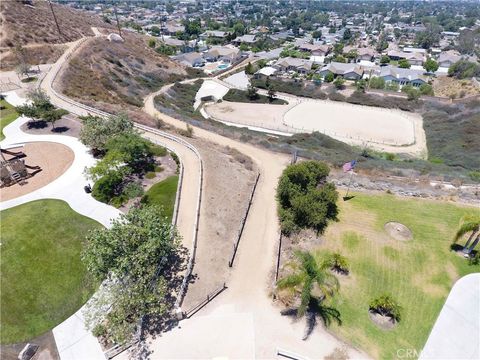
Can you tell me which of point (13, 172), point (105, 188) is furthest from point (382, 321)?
point (13, 172)

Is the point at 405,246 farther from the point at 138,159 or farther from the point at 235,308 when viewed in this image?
the point at 138,159

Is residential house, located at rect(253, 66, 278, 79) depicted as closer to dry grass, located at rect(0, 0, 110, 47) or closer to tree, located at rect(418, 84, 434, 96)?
tree, located at rect(418, 84, 434, 96)

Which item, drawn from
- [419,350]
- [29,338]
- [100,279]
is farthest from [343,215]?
[29,338]

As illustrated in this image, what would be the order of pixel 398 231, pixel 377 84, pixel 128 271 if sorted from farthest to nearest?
1. pixel 377 84
2. pixel 398 231
3. pixel 128 271

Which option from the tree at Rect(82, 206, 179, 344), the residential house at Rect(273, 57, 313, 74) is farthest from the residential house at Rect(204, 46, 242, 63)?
the tree at Rect(82, 206, 179, 344)

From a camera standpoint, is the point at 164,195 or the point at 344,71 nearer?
the point at 164,195

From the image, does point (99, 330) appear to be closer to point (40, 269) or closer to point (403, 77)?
point (40, 269)
